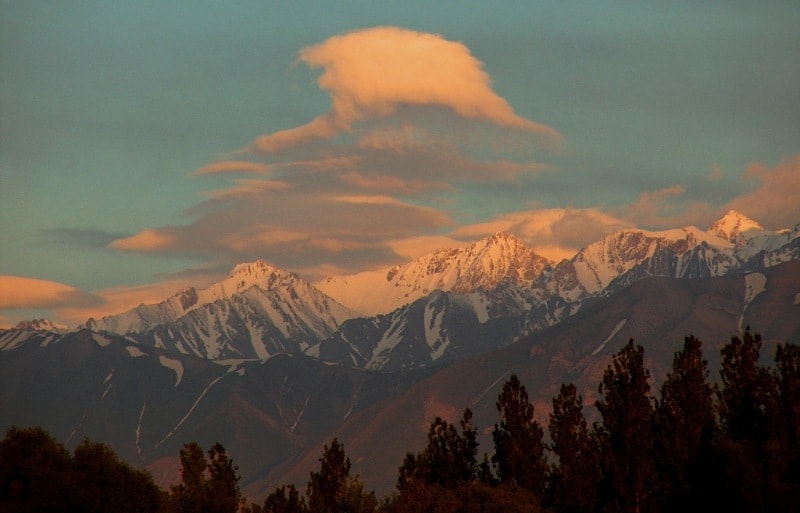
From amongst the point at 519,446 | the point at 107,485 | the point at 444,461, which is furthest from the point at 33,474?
the point at 519,446

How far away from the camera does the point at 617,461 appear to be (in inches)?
6417

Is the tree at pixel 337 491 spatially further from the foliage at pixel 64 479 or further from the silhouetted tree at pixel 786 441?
the silhouetted tree at pixel 786 441

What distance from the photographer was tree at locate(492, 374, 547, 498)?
7421 inches

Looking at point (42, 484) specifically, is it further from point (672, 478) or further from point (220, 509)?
point (672, 478)

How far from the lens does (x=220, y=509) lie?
193125 mm

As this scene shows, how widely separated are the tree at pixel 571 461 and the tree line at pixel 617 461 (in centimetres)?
17

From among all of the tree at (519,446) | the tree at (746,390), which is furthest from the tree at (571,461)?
the tree at (746,390)

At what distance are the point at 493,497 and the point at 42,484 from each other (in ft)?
191

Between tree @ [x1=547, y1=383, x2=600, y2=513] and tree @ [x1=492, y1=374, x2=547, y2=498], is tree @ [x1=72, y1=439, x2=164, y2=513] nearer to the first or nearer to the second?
tree @ [x1=492, y1=374, x2=547, y2=498]

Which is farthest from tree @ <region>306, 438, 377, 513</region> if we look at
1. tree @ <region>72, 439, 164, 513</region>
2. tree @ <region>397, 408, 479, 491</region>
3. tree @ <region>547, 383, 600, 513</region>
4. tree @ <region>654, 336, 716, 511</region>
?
tree @ <region>654, 336, 716, 511</region>

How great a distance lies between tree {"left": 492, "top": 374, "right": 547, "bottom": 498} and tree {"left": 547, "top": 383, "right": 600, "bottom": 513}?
83.1 inches

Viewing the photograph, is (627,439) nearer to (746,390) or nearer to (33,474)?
(746,390)

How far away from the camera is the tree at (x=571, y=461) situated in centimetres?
17788

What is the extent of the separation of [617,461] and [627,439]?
2963 millimetres
